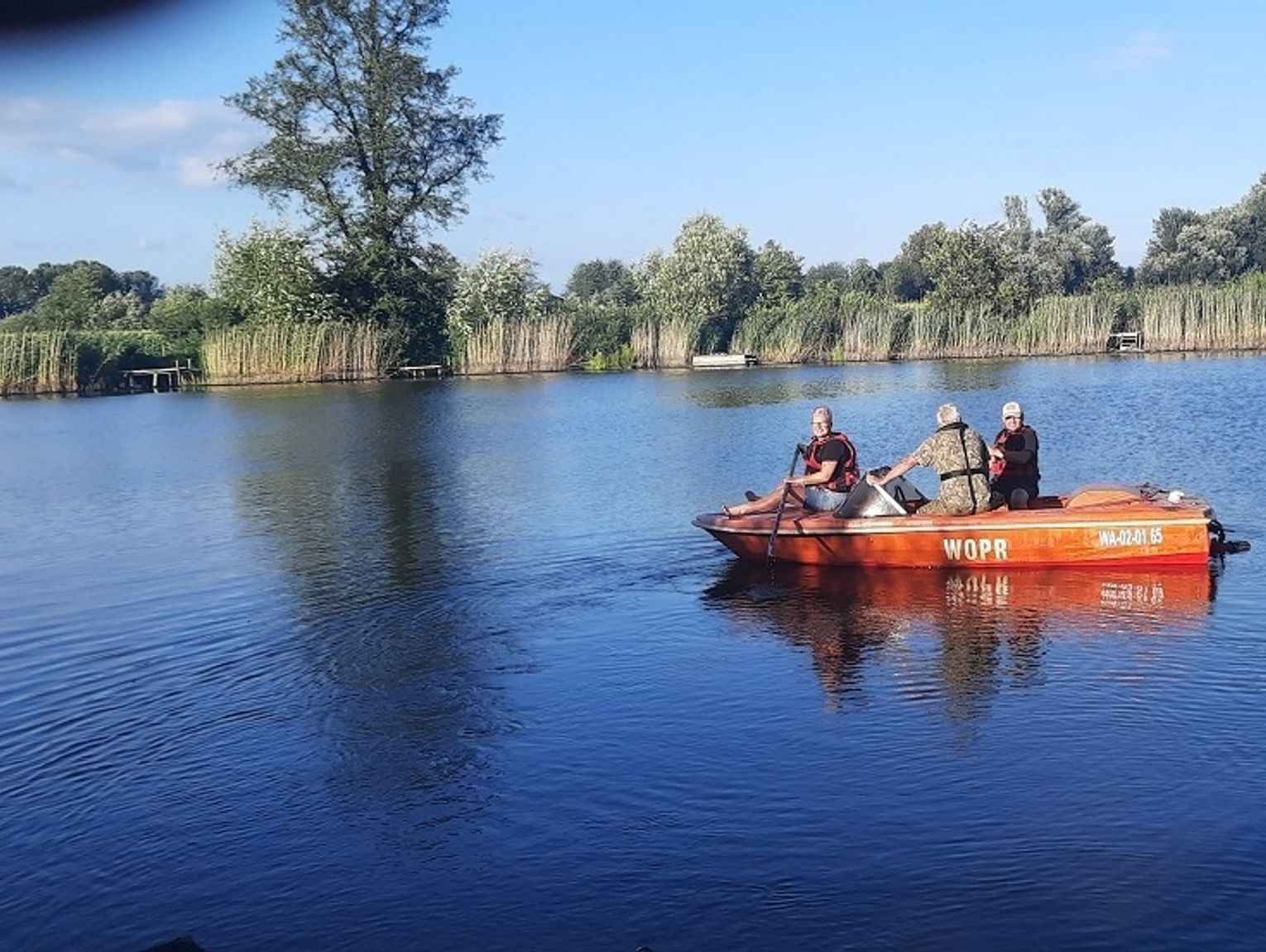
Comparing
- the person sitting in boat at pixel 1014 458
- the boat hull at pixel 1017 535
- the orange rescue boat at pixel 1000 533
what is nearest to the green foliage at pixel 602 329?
the person sitting in boat at pixel 1014 458

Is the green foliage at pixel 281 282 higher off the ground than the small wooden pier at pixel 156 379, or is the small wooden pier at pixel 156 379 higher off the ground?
the green foliage at pixel 281 282

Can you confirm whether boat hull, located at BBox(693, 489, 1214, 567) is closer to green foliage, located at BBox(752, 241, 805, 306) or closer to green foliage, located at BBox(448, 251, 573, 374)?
green foliage, located at BBox(448, 251, 573, 374)

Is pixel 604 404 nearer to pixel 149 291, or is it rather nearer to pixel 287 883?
pixel 287 883

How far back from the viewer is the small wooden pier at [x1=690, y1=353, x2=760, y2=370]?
59.2m

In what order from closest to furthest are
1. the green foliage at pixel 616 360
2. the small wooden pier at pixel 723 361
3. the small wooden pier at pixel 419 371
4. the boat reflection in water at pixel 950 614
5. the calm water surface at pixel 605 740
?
the calm water surface at pixel 605 740 < the boat reflection in water at pixel 950 614 < the small wooden pier at pixel 419 371 < the small wooden pier at pixel 723 361 < the green foliage at pixel 616 360

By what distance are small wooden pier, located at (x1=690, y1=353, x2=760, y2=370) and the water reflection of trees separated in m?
34.3

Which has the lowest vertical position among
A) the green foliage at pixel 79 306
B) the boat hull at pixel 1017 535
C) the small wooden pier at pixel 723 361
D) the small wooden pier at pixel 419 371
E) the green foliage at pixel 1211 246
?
the boat hull at pixel 1017 535

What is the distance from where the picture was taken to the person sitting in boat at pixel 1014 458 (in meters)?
13.7


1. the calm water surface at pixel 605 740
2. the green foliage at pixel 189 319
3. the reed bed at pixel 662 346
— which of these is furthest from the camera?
the reed bed at pixel 662 346

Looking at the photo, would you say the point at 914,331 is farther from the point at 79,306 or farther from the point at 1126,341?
the point at 79,306

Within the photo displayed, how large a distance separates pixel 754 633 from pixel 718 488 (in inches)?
323

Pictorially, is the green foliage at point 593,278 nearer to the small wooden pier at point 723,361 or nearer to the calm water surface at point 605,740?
the small wooden pier at point 723,361

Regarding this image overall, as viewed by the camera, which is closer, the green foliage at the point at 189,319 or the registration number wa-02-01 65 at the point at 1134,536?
the registration number wa-02-01 65 at the point at 1134,536

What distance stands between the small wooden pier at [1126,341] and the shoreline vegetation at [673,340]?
375mm
